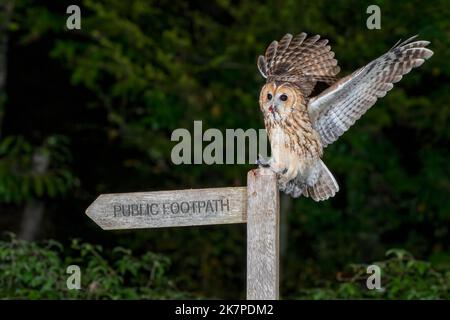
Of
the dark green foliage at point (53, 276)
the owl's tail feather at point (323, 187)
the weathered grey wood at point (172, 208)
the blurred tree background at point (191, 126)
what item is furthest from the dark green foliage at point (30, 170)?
the weathered grey wood at point (172, 208)

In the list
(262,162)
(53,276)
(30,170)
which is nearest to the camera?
(262,162)

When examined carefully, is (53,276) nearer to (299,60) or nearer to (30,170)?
(299,60)

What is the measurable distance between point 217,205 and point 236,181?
4.86m

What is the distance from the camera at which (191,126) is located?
8836 mm

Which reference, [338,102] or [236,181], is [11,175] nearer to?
[236,181]

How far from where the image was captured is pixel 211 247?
9406 millimetres

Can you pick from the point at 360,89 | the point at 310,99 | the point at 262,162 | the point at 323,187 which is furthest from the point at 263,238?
the point at 360,89

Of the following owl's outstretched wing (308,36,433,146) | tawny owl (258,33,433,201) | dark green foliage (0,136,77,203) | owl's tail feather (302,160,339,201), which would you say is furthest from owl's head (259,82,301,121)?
dark green foliage (0,136,77,203)

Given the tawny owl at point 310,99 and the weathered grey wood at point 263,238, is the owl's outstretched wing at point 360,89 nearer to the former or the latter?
the tawny owl at point 310,99

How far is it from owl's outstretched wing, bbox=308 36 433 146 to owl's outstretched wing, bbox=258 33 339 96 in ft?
0.39

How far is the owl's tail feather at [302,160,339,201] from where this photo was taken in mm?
4879

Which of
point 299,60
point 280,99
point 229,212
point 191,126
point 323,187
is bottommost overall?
point 229,212

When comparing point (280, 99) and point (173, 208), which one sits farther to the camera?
point (280, 99)

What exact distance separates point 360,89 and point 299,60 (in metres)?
0.30
